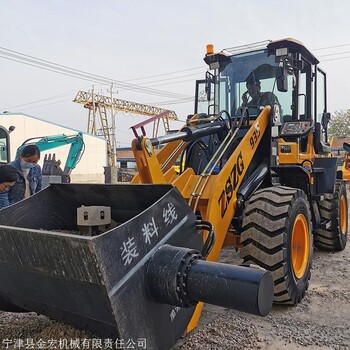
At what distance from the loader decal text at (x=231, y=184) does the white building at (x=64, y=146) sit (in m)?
18.9

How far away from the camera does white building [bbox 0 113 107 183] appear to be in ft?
74.2

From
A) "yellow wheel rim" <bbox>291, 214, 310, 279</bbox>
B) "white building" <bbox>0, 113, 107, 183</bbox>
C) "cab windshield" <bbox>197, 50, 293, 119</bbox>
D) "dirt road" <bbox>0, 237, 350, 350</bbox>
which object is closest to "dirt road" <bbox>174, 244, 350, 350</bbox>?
"dirt road" <bbox>0, 237, 350, 350</bbox>

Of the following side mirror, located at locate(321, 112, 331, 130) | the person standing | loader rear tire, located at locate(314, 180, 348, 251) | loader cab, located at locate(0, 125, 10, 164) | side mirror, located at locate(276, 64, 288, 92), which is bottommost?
loader rear tire, located at locate(314, 180, 348, 251)

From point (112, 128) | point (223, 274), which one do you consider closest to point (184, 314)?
point (223, 274)

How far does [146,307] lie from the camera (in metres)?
2.09

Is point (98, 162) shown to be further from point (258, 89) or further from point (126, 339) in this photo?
point (126, 339)

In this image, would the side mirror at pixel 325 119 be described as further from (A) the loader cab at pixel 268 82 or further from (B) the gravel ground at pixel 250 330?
(B) the gravel ground at pixel 250 330

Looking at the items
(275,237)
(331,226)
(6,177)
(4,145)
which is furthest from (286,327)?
(4,145)

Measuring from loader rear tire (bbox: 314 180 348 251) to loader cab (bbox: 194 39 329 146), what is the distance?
79 centimetres

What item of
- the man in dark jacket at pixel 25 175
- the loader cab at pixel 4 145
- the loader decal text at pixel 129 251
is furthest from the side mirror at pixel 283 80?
the loader cab at pixel 4 145

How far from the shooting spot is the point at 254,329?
313cm

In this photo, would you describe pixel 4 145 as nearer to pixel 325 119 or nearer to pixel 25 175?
pixel 25 175

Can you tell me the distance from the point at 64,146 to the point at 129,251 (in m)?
24.5

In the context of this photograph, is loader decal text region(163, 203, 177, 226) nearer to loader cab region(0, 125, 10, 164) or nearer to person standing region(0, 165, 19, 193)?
person standing region(0, 165, 19, 193)
